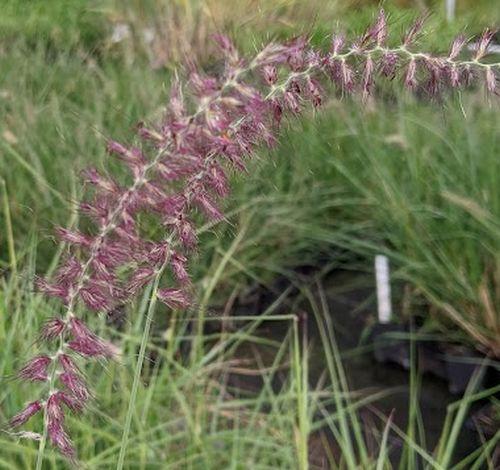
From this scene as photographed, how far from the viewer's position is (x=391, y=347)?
2658 millimetres

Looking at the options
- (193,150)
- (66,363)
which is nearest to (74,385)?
(66,363)

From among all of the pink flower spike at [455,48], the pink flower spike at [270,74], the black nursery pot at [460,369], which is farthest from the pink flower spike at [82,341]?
the black nursery pot at [460,369]

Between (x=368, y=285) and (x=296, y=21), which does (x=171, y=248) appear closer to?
(x=296, y=21)

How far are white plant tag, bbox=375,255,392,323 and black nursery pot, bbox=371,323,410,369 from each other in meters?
0.04

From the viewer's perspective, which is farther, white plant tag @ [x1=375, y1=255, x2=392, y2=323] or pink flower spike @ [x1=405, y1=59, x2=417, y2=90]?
white plant tag @ [x1=375, y1=255, x2=392, y2=323]

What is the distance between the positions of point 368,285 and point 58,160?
3.59 feet

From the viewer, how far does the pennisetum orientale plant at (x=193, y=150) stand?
59 cm

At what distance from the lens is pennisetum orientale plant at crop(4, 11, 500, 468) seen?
0.59 metres

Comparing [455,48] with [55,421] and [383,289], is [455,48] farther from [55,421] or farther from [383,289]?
[383,289]

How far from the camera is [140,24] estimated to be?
13.6 feet

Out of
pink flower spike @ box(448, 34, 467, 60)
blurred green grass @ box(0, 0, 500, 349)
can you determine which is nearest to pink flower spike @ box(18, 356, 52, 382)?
pink flower spike @ box(448, 34, 467, 60)

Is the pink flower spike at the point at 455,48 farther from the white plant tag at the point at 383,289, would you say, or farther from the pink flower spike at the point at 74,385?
the white plant tag at the point at 383,289

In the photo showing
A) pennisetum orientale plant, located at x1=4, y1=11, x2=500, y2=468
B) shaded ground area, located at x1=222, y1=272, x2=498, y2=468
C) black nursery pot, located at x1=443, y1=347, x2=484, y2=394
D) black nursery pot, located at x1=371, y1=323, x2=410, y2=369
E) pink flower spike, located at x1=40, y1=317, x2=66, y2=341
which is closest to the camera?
pennisetum orientale plant, located at x1=4, y1=11, x2=500, y2=468

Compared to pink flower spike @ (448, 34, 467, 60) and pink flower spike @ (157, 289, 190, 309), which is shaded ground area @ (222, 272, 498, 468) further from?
pink flower spike @ (448, 34, 467, 60)
